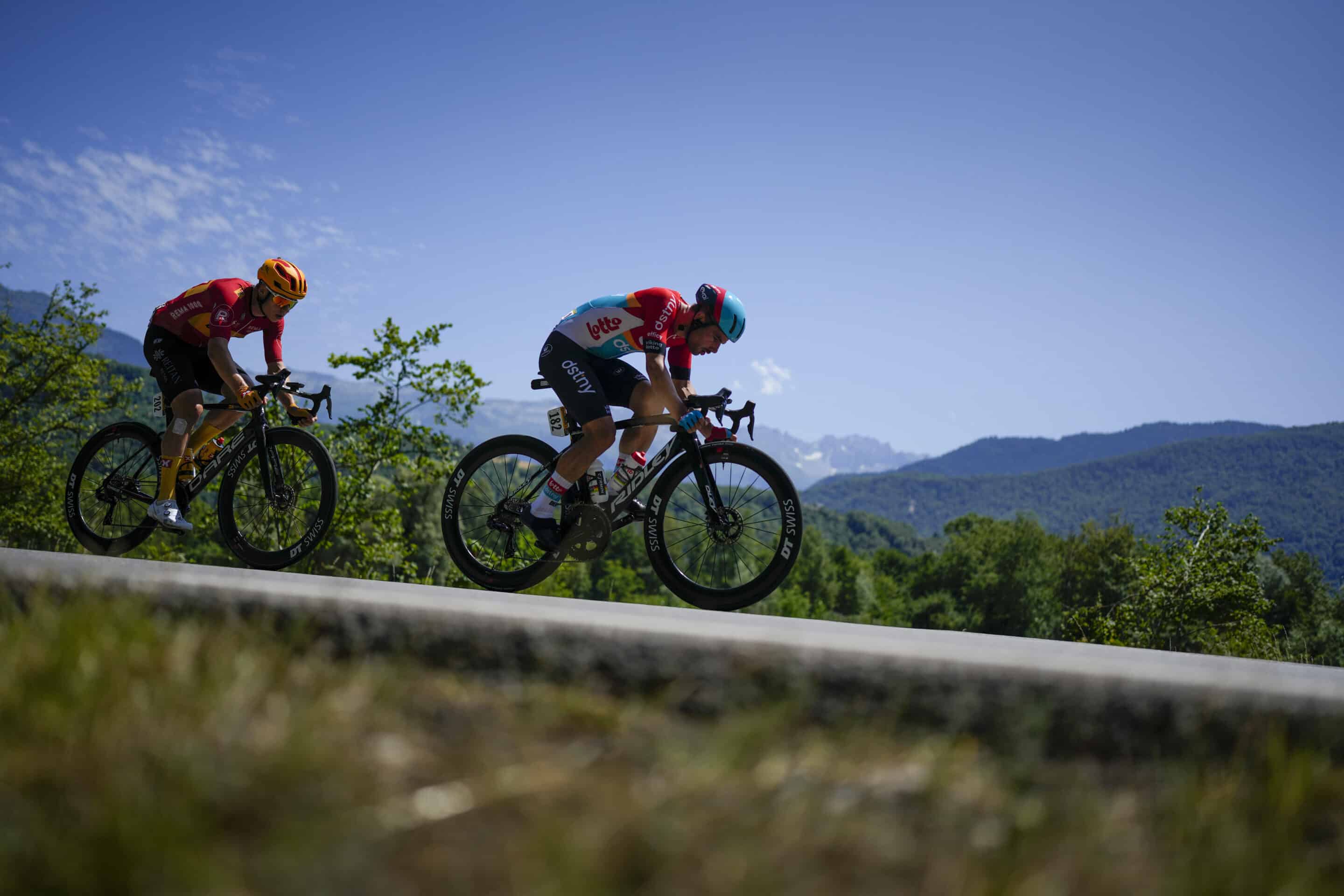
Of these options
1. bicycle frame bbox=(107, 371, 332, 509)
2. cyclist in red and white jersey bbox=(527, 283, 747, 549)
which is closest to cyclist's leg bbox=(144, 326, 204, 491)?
bicycle frame bbox=(107, 371, 332, 509)

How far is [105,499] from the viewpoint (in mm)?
6668

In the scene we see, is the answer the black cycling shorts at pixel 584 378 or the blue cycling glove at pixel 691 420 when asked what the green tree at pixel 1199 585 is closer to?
the black cycling shorts at pixel 584 378

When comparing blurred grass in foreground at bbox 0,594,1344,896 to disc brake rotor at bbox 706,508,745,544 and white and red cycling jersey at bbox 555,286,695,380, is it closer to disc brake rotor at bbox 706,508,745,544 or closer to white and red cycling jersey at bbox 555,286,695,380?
disc brake rotor at bbox 706,508,745,544

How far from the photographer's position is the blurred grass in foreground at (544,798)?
49.0 inches

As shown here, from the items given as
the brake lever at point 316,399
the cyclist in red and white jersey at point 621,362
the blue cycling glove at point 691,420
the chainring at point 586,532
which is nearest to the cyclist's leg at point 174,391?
the brake lever at point 316,399

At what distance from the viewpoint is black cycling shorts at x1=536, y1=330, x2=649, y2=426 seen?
17.5ft

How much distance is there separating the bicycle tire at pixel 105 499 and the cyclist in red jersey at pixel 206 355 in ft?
1.17

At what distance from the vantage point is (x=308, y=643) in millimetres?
2264

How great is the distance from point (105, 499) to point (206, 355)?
5.12ft

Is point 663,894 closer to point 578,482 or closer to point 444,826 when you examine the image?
point 444,826

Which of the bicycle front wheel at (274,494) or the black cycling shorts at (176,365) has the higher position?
the black cycling shorts at (176,365)

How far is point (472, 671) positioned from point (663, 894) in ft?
3.60

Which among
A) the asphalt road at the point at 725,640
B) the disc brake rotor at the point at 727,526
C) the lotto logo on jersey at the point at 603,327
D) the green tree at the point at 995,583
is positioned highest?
the lotto logo on jersey at the point at 603,327

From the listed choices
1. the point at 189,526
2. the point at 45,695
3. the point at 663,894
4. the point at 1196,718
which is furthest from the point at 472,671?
the point at 189,526
